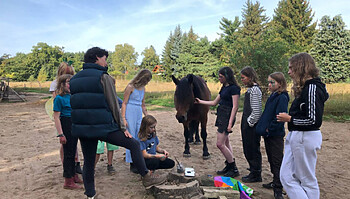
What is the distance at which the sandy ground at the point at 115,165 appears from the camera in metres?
3.51

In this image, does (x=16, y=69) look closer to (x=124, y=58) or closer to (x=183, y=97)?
(x=124, y=58)

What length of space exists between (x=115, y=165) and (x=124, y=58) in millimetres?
74531

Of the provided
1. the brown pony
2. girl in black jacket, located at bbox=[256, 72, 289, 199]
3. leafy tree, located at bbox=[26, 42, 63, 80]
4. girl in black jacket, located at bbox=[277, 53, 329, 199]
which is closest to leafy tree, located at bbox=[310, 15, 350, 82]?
the brown pony

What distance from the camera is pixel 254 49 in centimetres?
1461

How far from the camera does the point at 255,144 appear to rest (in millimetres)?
3773

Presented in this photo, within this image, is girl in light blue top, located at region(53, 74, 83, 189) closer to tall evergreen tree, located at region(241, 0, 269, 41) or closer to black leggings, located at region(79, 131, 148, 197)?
black leggings, located at region(79, 131, 148, 197)

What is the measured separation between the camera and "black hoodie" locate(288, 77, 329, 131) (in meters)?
2.25

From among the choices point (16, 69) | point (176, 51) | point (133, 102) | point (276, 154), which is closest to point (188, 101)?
point (133, 102)

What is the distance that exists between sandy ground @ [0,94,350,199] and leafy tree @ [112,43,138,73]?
6758 centimetres

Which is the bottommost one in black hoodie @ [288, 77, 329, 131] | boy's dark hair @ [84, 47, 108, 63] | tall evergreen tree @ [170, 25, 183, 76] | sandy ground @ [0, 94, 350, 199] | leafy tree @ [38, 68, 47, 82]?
sandy ground @ [0, 94, 350, 199]

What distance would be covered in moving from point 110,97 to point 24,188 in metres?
2.46

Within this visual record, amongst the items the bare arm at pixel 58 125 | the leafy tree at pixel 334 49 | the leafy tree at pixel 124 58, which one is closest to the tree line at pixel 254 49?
the leafy tree at pixel 334 49

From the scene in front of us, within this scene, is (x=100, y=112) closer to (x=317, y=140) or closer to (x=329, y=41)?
(x=317, y=140)

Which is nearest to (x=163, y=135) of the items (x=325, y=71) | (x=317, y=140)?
(x=317, y=140)
